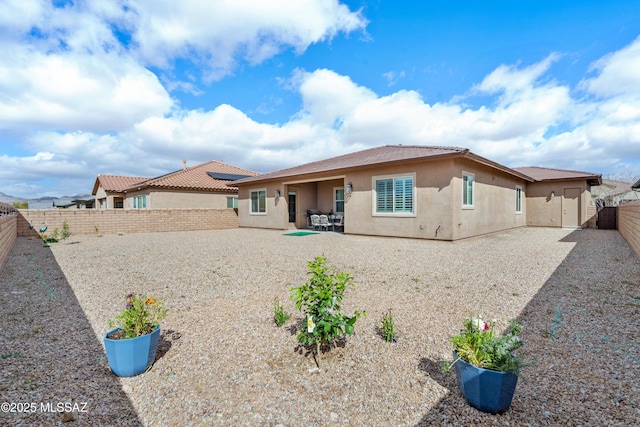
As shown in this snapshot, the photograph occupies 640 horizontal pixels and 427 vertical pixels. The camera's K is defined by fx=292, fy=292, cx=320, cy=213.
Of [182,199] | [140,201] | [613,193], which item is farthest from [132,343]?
[613,193]

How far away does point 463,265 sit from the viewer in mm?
6473

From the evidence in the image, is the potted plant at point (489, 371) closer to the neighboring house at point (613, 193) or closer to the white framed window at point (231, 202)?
the white framed window at point (231, 202)

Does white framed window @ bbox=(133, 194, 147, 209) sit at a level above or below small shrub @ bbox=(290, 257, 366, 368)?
above

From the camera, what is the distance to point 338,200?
49.8ft

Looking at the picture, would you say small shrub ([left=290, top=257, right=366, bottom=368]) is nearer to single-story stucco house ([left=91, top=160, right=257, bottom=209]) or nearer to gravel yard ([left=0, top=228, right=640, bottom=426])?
gravel yard ([left=0, top=228, right=640, bottom=426])

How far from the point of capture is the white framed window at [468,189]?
10.2m

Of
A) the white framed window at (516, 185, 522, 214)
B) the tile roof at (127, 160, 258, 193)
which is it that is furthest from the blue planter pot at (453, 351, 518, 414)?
the tile roof at (127, 160, 258, 193)

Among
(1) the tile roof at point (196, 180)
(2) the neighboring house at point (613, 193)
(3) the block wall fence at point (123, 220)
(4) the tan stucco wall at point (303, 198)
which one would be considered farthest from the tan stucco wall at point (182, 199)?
(2) the neighboring house at point (613, 193)

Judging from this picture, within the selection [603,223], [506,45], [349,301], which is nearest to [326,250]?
[349,301]

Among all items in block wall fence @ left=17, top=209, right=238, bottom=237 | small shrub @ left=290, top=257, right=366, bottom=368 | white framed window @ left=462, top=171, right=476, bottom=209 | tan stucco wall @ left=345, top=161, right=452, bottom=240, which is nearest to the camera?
small shrub @ left=290, top=257, right=366, bottom=368

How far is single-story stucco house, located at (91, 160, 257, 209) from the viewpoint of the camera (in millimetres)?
18531

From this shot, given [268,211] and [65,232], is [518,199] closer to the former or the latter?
[268,211]

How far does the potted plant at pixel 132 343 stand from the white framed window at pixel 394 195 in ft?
29.9

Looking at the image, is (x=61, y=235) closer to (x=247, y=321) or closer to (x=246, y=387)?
(x=247, y=321)
